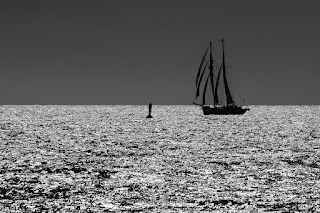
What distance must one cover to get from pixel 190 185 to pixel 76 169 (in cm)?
1048

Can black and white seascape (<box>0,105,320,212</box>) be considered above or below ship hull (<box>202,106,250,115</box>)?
below

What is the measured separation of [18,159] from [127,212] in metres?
23.0

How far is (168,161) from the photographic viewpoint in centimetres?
4219

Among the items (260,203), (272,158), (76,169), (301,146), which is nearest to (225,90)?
(301,146)

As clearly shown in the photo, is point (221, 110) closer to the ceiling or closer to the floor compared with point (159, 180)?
closer to the ceiling

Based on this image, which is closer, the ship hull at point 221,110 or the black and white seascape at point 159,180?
the black and white seascape at point 159,180

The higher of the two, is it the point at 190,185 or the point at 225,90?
the point at 225,90

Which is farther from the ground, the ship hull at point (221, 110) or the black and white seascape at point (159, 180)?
the ship hull at point (221, 110)

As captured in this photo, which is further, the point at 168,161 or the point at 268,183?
the point at 168,161

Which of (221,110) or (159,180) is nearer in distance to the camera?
(159,180)

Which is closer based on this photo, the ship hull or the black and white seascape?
the black and white seascape

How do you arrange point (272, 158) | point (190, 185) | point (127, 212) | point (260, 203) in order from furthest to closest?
point (272, 158)
point (190, 185)
point (260, 203)
point (127, 212)

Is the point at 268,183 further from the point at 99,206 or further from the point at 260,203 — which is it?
the point at 99,206

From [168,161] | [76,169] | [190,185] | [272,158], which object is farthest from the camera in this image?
[272,158]
